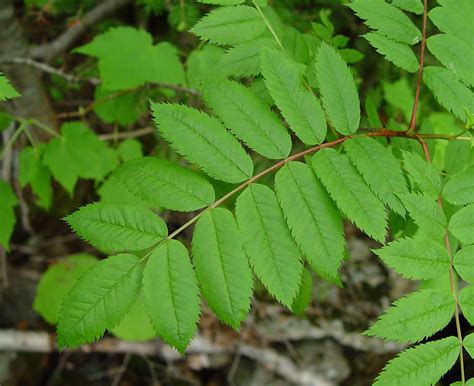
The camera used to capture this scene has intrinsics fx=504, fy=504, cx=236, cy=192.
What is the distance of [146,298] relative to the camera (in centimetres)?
126

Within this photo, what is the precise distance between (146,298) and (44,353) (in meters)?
2.15

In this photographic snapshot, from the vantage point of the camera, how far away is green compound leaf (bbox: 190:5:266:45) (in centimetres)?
154

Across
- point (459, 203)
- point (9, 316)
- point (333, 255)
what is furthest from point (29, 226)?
point (459, 203)

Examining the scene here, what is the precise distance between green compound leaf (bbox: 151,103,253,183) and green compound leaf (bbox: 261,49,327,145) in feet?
0.57

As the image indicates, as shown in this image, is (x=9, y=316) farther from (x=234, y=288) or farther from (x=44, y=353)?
(x=234, y=288)

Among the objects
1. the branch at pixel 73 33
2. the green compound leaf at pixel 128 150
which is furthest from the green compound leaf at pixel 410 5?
the branch at pixel 73 33

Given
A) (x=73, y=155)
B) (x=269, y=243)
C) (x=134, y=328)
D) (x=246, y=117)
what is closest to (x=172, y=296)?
(x=269, y=243)

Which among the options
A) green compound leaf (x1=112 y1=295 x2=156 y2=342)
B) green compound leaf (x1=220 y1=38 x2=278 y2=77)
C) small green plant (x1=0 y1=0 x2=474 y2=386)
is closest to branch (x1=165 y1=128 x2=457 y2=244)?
small green plant (x1=0 y1=0 x2=474 y2=386)

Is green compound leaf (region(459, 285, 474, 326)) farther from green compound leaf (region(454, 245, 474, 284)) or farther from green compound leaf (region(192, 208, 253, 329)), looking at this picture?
green compound leaf (region(192, 208, 253, 329))

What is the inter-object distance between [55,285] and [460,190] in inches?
92.3

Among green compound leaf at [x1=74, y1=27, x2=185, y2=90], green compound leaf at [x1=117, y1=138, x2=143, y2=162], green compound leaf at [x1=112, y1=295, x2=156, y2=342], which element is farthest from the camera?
green compound leaf at [x1=112, y1=295, x2=156, y2=342]

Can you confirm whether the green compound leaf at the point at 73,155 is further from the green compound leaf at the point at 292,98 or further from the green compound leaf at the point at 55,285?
the green compound leaf at the point at 292,98

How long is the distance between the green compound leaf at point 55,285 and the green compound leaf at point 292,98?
6.21ft

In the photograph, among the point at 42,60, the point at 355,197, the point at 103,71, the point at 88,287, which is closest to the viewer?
the point at 88,287
